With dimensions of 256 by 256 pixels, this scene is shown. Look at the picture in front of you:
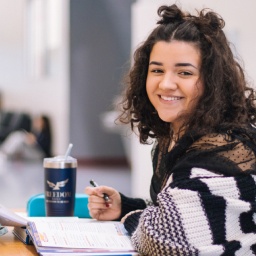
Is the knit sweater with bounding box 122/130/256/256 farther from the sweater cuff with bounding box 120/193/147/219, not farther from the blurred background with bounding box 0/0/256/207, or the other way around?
the blurred background with bounding box 0/0/256/207

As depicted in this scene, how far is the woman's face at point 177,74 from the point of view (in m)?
1.48

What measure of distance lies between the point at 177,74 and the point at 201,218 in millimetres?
408

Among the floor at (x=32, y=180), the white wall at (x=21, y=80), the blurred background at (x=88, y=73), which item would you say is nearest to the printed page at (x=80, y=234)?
the floor at (x=32, y=180)

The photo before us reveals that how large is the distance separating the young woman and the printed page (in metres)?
0.04

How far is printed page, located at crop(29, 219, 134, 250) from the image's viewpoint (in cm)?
132

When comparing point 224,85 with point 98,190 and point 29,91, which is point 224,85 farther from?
point 29,91

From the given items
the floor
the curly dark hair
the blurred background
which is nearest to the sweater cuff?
the curly dark hair

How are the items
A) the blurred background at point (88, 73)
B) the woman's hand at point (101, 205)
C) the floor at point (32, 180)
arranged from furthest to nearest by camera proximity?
the blurred background at point (88, 73) < the floor at point (32, 180) < the woman's hand at point (101, 205)

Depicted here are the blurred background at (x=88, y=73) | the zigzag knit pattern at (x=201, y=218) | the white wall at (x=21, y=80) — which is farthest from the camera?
the white wall at (x=21, y=80)

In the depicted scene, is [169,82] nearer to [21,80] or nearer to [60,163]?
[60,163]

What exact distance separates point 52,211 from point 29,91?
36.1 ft

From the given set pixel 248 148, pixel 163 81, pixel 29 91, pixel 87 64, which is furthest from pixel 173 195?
pixel 29 91

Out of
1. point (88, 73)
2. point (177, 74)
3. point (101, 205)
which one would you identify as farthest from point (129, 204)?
point (88, 73)

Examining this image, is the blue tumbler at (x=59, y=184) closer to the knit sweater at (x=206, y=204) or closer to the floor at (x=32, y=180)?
the knit sweater at (x=206, y=204)
